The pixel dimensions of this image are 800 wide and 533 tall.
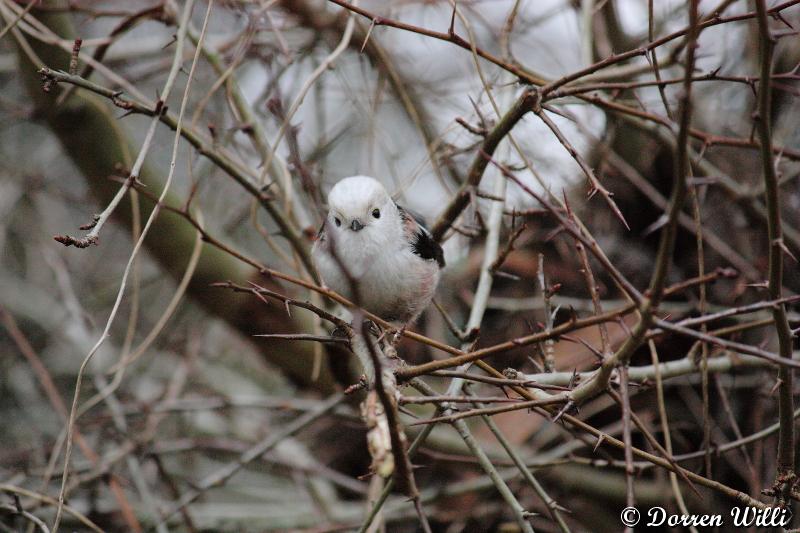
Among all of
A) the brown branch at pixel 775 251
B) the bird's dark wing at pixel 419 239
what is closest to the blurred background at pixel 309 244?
the bird's dark wing at pixel 419 239

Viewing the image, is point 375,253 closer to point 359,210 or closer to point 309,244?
point 359,210

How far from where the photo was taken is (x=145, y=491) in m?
3.42

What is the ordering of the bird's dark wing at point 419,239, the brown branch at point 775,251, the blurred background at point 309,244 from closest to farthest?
the brown branch at point 775,251 < the bird's dark wing at point 419,239 < the blurred background at point 309,244

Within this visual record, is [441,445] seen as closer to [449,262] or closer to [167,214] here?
[449,262]

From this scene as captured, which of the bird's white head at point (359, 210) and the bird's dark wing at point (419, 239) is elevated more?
the bird's dark wing at point (419, 239)

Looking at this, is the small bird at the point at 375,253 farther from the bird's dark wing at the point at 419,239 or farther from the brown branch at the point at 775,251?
the brown branch at the point at 775,251

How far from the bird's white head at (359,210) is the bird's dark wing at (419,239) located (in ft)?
0.53

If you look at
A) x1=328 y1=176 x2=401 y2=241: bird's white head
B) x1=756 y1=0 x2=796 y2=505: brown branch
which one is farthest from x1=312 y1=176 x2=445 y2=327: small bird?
x1=756 y1=0 x2=796 y2=505: brown branch

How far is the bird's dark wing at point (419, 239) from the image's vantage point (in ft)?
9.78

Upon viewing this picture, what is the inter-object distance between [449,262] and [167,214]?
1.84 m

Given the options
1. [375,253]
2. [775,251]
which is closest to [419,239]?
[375,253]

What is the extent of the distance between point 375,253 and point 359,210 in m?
0.21

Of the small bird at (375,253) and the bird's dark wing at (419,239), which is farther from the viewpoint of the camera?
the bird's dark wing at (419,239)

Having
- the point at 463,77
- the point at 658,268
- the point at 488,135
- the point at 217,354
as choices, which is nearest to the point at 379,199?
the point at 488,135
